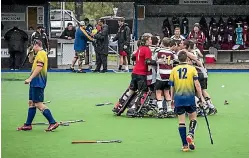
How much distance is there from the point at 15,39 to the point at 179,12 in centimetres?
832

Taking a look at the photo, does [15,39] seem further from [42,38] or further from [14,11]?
[14,11]

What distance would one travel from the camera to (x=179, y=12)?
35594 mm

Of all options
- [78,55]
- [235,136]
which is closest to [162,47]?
[235,136]

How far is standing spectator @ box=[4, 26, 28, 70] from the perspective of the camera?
3114 centimetres

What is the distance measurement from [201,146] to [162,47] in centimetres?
404

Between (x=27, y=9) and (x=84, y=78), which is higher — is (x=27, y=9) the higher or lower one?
the higher one

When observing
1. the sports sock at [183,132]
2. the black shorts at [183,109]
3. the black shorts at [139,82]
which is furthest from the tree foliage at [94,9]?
the sports sock at [183,132]

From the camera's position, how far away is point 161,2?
116 ft

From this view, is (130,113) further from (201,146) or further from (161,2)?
(161,2)

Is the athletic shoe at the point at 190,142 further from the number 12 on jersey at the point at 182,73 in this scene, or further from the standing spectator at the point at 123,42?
the standing spectator at the point at 123,42

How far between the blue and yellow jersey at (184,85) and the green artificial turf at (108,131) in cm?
78

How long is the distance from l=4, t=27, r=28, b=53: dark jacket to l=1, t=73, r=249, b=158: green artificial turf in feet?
27.5

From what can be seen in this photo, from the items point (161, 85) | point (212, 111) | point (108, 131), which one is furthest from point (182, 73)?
point (212, 111)

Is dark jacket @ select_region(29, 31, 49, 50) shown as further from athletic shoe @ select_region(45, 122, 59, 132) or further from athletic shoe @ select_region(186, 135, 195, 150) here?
athletic shoe @ select_region(186, 135, 195, 150)
